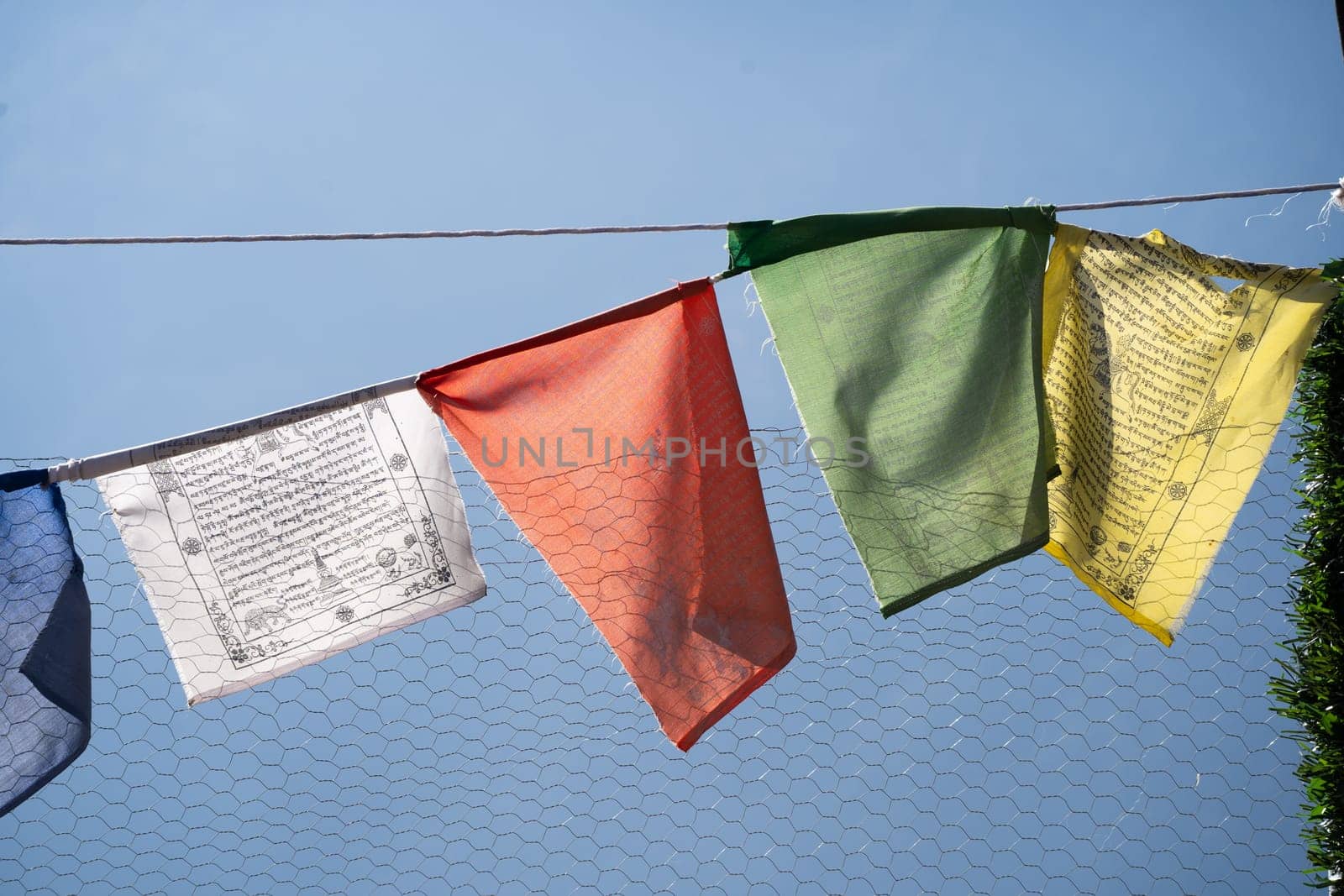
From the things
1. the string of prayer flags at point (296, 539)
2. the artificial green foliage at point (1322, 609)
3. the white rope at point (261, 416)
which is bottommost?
the artificial green foliage at point (1322, 609)

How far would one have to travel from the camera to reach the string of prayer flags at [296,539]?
1.41 m

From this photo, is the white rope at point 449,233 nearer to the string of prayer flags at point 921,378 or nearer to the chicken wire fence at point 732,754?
the string of prayer flags at point 921,378

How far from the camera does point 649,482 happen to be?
141cm

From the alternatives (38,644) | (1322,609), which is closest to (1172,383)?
(1322,609)

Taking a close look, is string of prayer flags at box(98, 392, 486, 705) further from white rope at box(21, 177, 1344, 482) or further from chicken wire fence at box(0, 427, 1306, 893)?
chicken wire fence at box(0, 427, 1306, 893)

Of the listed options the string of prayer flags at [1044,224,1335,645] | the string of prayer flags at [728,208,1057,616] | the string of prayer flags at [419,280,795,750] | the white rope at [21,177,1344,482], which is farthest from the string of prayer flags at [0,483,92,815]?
the string of prayer flags at [1044,224,1335,645]

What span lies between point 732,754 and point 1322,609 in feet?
3.85

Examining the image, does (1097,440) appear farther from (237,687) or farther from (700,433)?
(237,687)

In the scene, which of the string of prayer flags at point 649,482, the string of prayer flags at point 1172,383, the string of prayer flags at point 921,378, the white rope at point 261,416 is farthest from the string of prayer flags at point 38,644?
the string of prayer flags at point 1172,383

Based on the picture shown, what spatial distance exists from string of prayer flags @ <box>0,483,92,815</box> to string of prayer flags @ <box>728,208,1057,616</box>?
818 mm

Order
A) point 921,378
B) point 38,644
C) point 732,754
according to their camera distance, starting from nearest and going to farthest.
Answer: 1. point 38,644
2. point 921,378
3. point 732,754

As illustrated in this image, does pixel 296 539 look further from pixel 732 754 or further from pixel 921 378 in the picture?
pixel 732 754

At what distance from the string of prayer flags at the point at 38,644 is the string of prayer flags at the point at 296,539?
0.23ft

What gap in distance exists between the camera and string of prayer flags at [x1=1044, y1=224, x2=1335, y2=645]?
4.95 ft
